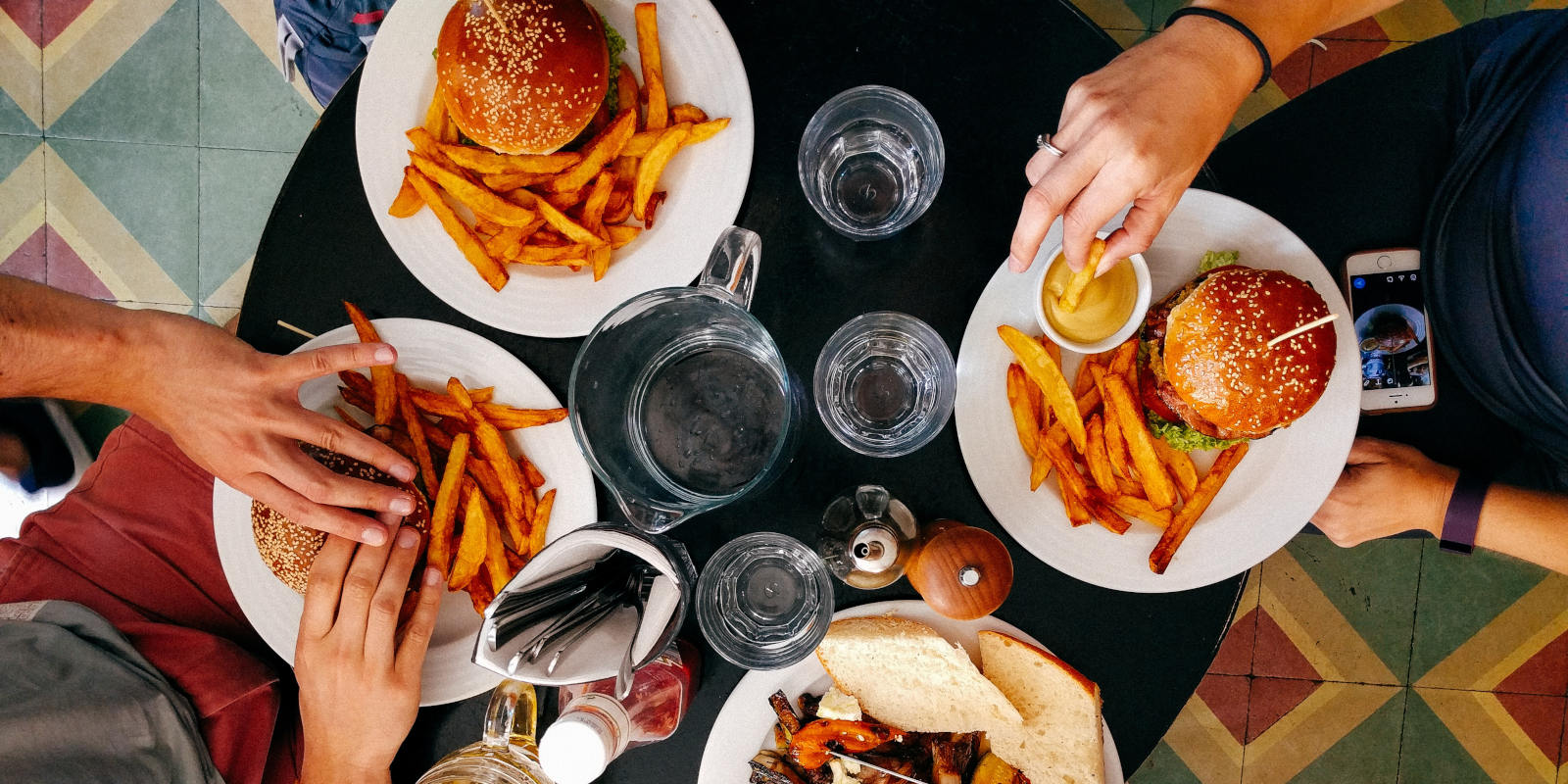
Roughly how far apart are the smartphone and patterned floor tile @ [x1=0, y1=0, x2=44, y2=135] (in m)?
3.99

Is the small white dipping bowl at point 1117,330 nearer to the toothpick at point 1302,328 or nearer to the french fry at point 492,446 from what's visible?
the toothpick at point 1302,328

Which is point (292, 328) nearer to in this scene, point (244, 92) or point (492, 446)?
point (492, 446)

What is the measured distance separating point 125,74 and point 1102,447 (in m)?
3.36

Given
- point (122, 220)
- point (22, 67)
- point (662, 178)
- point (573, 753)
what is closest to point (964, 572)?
point (573, 753)

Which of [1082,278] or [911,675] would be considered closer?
[1082,278]

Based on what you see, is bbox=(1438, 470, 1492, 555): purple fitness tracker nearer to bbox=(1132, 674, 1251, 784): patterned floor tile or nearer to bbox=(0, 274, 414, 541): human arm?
bbox=(1132, 674, 1251, 784): patterned floor tile

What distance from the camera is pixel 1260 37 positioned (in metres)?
1.40

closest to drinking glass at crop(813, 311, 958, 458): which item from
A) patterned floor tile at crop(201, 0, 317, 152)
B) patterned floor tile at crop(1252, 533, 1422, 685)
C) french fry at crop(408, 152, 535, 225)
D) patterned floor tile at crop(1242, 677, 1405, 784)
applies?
french fry at crop(408, 152, 535, 225)

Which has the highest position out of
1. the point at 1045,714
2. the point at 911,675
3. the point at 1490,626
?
the point at 911,675

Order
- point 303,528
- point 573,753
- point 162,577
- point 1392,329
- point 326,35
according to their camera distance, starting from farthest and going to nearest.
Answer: point 326,35 < point 162,577 < point 1392,329 < point 303,528 < point 573,753

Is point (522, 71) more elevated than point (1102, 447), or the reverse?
point (522, 71)

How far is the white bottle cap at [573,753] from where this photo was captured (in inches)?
49.6

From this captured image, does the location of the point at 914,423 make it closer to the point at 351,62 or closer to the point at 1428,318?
the point at 1428,318

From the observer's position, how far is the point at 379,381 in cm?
157
